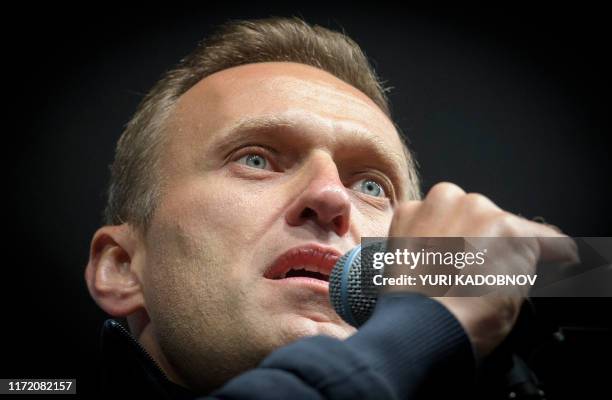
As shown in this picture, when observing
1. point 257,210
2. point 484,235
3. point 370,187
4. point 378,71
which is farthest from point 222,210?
point 378,71

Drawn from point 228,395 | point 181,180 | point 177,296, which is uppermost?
point 228,395

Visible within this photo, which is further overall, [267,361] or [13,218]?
[13,218]

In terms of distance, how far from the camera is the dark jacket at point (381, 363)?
776 millimetres

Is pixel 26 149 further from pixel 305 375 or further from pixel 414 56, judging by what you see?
pixel 305 375

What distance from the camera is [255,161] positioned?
1.59 metres

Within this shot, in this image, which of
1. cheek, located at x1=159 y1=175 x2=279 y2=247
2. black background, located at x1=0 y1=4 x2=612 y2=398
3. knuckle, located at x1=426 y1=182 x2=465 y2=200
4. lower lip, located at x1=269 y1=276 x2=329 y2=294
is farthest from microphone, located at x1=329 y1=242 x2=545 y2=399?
black background, located at x1=0 y1=4 x2=612 y2=398

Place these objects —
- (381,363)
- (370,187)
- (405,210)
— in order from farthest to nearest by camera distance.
Answer: (370,187)
(405,210)
(381,363)

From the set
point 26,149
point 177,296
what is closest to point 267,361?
point 177,296

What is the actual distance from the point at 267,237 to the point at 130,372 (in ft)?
1.35

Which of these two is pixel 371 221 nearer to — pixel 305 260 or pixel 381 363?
pixel 305 260

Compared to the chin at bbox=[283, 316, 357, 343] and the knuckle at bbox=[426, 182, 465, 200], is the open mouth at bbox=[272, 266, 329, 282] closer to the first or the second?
the chin at bbox=[283, 316, 357, 343]

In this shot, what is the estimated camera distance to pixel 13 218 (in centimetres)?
229

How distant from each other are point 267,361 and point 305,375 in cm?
7

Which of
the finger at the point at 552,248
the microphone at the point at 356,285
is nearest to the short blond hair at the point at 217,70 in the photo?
the microphone at the point at 356,285
